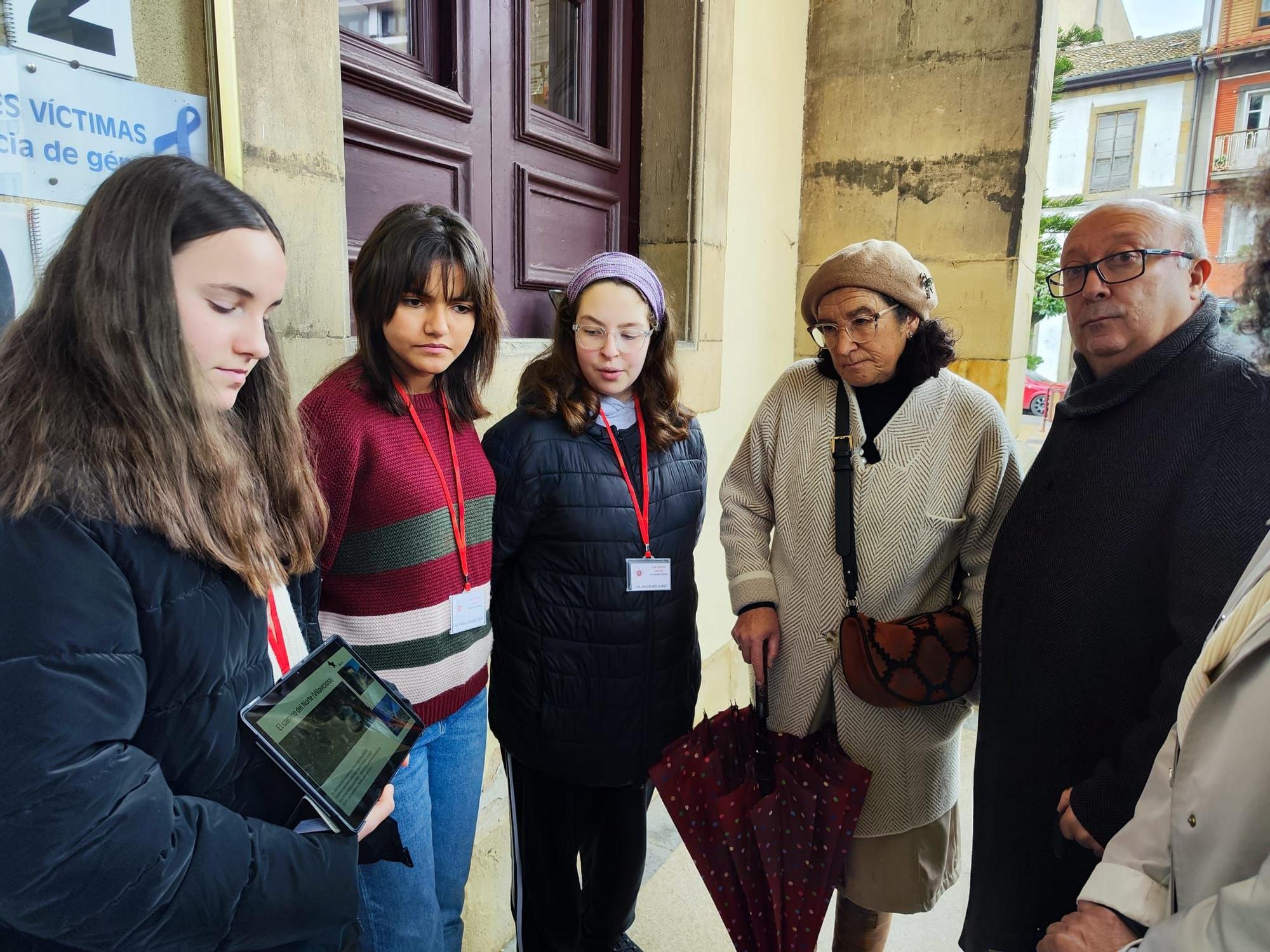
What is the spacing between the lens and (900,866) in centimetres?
186

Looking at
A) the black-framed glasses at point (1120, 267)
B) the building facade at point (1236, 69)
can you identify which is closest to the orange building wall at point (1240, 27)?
the building facade at point (1236, 69)

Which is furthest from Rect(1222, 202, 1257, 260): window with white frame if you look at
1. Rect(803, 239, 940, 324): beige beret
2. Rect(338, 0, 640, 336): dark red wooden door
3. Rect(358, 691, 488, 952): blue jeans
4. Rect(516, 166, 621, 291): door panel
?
Rect(516, 166, 621, 291): door panel

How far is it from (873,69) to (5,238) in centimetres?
382

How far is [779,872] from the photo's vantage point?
165 centimetres

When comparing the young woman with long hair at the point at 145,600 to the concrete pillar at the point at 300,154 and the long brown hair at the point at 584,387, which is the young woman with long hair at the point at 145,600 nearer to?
Result: the concrete pillar at the point at 300,154

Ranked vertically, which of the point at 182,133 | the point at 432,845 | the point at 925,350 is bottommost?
the point at 432,845

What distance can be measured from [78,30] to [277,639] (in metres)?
1.02

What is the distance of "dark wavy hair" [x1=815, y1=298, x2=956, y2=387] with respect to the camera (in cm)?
187

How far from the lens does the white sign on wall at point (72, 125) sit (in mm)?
1162

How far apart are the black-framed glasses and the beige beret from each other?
350 millimetres

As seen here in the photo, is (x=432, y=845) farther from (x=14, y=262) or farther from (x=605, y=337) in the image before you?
(x=14, y=262)

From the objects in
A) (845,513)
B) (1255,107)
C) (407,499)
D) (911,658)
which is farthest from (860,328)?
(1255,107)

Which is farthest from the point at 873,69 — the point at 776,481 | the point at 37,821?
the point at 37,821

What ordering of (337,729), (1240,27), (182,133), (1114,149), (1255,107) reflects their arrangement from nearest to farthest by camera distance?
1. (337,729)
2. (182,133)
3. (1255,107)
4. (1240,27)
5. (1114,149)
